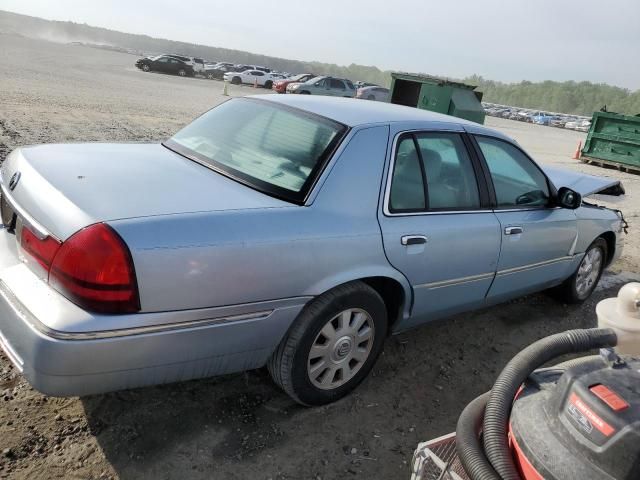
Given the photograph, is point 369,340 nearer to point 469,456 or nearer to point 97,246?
point 469,456

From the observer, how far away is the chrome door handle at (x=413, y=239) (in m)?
2.91

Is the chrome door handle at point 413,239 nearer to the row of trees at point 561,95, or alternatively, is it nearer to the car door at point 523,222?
the car door at point 523,222

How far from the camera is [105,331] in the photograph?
6.70 ft

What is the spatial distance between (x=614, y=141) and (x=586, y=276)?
12466 millimetres

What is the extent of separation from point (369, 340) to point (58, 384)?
159cm

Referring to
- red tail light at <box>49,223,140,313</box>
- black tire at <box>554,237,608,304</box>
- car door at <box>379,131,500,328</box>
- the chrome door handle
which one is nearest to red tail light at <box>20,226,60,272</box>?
red tail light at <box>49,223,140,313</box>

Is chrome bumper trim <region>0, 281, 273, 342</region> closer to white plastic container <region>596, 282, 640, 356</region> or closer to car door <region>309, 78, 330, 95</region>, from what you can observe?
white plastic container <region>596, 282, 640, 356</region>

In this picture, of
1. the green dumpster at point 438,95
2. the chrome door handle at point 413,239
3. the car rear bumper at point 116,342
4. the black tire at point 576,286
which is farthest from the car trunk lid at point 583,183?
the green dumpster at point 438,95

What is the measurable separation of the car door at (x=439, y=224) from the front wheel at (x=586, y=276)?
1521mm

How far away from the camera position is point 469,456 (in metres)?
1.83

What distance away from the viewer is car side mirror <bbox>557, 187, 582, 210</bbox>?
12.9 feet

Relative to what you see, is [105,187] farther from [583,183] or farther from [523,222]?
[583,183]

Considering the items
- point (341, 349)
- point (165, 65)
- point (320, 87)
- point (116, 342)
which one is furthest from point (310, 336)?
point (165, 65)

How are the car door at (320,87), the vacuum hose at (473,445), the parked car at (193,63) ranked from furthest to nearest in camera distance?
the parked car at (193,63)
the car door at (320,87)
the vacuum hose at (473,445)
